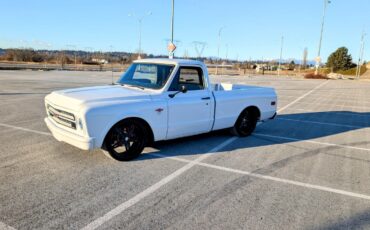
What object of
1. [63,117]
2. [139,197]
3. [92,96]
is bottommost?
[139,197]

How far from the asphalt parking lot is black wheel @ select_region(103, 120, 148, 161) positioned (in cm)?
17

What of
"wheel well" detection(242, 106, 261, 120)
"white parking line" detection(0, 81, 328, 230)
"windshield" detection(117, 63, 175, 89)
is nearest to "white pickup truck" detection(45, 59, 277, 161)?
"windshield" detection(117, 63, 175, 89)

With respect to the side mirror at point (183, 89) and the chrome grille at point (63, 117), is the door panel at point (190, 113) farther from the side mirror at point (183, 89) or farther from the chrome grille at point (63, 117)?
the chrome grille at point (63, 117)

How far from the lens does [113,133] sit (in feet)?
17.8

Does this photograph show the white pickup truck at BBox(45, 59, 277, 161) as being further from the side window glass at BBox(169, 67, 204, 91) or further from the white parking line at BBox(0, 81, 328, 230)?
the white parking line at BBox(0, 81, 328, 230)

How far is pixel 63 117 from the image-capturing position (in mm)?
5402

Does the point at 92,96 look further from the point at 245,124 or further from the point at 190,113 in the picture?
the point at 245,124

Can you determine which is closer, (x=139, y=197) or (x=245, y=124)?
(x=139, y=197)

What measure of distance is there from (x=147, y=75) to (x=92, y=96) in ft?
4.50

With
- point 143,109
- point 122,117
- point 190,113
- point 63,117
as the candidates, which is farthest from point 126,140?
point 190,113

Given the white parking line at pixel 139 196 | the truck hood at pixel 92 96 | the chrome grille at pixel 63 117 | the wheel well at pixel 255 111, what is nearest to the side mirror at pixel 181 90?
the truck hood at pixel 92 96

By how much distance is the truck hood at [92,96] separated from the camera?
5.18 m

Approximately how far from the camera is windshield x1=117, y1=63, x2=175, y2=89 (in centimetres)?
627

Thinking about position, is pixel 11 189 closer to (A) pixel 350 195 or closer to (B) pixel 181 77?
(B) pixel 181 77
